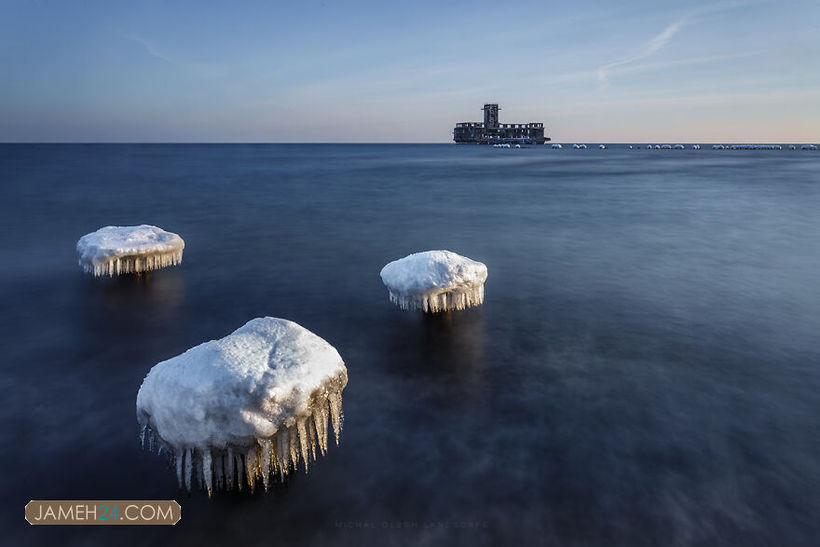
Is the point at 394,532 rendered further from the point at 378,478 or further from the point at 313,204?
the point at 313,204

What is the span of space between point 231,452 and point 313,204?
1511 inches

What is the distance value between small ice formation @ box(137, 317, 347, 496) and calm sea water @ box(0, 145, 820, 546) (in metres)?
1.52

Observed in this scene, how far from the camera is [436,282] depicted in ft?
43.8

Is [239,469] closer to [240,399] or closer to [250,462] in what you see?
[250,462]

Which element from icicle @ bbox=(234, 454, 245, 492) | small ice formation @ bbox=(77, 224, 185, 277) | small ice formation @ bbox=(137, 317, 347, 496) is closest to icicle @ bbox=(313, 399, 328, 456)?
small ice formation @ bbox=(137, 317, 347, 496)

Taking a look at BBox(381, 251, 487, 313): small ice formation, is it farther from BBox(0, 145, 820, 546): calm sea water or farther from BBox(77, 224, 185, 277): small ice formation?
BBox(77, 224, 185, 277): small ice formation

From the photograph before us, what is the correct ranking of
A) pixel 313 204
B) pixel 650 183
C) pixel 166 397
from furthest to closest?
pixel 650 183, pixel 313 204, pixel 166 397

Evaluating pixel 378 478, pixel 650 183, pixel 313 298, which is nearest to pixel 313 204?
pixel 313 298

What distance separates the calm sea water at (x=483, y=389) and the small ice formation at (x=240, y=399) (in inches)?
59.7

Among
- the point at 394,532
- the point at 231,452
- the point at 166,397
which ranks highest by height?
the point at 166,397

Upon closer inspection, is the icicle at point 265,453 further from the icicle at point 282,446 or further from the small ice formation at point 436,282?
the small ice formation at point 436,282

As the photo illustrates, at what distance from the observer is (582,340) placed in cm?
1412

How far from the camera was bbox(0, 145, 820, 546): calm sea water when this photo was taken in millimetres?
7543

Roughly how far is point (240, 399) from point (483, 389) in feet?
21.5
